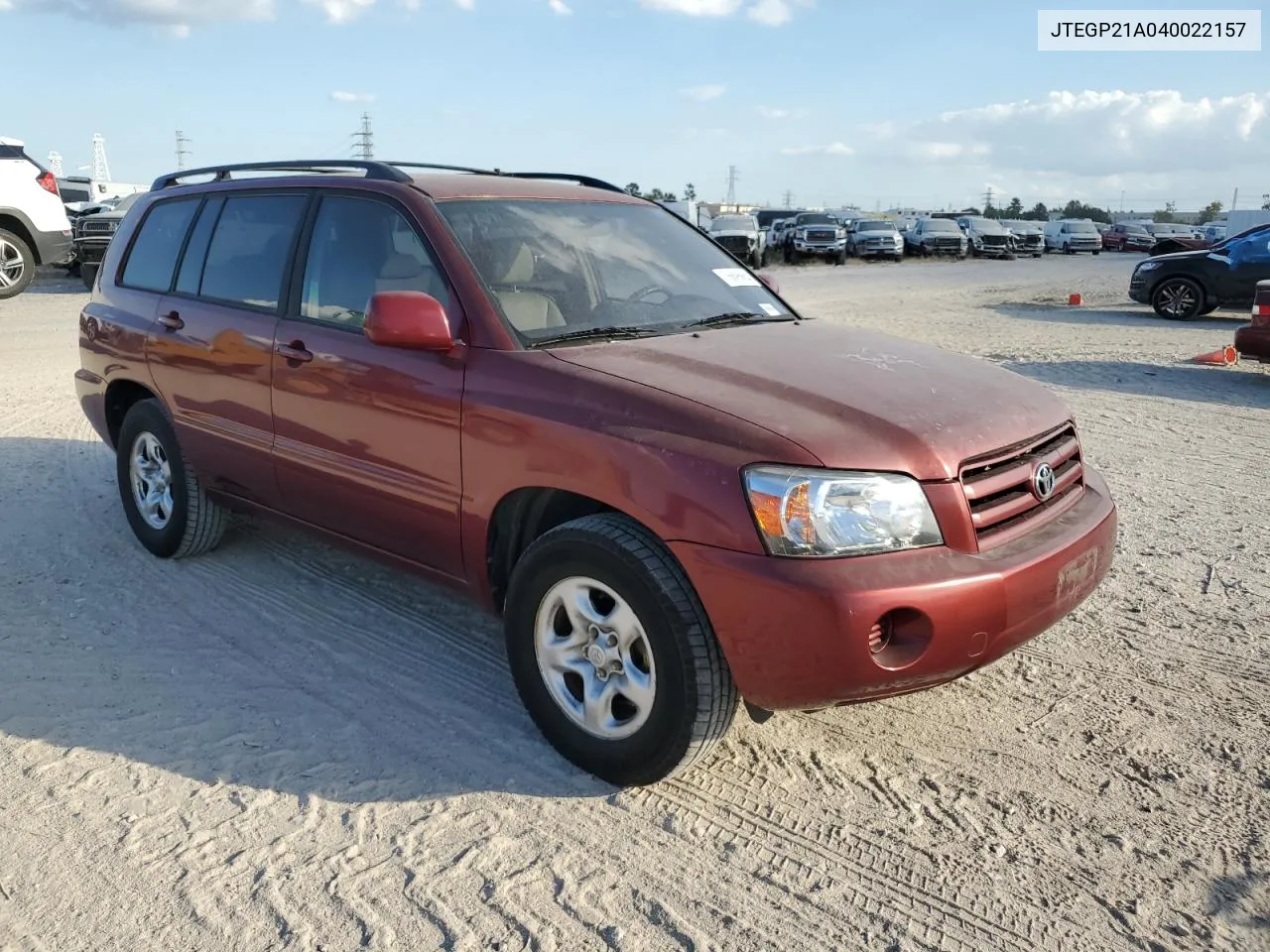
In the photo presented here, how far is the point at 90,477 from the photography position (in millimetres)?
6504

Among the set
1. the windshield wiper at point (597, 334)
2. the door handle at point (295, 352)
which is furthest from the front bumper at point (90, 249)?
the windshield wiper at point (597, 334)

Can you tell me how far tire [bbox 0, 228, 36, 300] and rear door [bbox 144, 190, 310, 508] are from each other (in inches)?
470

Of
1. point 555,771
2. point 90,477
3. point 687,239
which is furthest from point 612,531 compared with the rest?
point 90,477

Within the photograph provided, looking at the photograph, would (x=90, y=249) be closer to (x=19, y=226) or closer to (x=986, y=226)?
(x=19, y=226)

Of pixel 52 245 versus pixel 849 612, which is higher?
pixel 52 245

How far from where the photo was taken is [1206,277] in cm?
1559

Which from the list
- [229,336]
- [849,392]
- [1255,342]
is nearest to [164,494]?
[229,336]

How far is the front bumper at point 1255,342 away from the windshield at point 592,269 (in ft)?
24.4

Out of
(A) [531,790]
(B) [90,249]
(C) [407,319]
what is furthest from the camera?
(B) [90,249]

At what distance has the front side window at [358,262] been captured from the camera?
3.79m

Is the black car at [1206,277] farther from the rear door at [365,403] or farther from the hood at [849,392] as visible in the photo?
the rear door at [365,403]

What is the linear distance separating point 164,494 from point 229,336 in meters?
1.13

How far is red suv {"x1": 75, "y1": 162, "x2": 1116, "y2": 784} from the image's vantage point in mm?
2842

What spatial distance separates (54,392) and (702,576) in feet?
26.5
